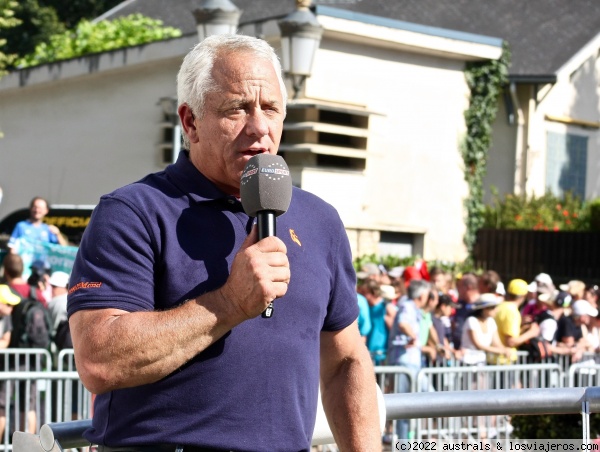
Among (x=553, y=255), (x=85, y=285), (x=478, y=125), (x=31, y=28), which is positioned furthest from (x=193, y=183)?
(x=31, y=28)

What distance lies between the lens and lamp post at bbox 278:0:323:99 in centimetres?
1246

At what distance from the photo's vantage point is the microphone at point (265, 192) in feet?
10.2

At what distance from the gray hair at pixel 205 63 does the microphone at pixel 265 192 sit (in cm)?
35

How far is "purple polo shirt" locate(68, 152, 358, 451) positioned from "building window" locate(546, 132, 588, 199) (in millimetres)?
23146

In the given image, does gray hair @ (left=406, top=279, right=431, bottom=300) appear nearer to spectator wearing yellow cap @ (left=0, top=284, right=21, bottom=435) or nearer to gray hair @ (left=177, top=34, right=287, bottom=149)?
spectator wearing yellow cap @ (left=0, top=284, right=21, bottom=435)

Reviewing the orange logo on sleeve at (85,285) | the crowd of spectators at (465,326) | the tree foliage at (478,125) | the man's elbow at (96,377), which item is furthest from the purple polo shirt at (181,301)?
the tree foliage at (478,125)

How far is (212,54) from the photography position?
3436 millimetres

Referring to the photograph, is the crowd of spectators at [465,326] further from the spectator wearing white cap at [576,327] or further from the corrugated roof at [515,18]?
the corrugated roof at [515,18]

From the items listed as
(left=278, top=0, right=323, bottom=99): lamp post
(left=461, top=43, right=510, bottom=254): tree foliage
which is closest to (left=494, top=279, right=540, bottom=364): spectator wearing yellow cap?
(left=278, top=0, right=323, bottom=99): lamp post

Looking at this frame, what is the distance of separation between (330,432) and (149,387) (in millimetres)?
908

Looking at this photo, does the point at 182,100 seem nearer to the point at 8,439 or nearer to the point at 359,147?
the point at 8,439

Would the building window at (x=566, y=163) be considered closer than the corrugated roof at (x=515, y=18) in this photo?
Yes

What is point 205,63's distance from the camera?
3432 millimetres

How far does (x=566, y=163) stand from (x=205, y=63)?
23819 mm
